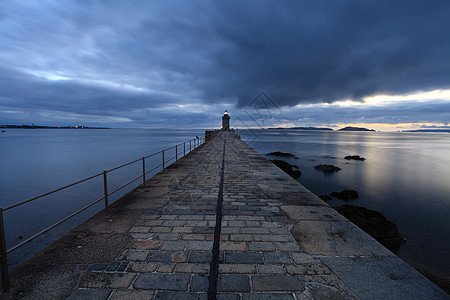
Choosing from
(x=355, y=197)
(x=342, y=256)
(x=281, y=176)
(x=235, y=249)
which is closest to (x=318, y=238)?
(x=342, y=256)

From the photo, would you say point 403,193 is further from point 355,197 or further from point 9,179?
point 9,179

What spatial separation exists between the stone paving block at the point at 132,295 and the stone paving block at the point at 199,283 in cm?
43

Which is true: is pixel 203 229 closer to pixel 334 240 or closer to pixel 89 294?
pixel 89 294

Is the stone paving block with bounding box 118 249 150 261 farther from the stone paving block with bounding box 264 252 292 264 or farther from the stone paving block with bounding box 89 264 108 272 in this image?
the stone paving block with bounding box 264 252 292 264

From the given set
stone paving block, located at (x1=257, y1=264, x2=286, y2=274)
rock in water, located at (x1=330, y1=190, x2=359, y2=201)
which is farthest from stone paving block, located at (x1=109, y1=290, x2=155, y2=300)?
rock in water, located at (x1=330, y1=190, x2=359, y2=201)

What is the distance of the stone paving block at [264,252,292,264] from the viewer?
9.27 ft

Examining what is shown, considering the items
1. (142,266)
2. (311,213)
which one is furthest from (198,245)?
(311,213)

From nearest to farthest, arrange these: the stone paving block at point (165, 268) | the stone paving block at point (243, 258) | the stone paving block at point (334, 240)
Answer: the stone paving block at point (165, 268), the stone paving block at point (243, 258), the stone paving block at point (334, 240)

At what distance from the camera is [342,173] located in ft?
60.0

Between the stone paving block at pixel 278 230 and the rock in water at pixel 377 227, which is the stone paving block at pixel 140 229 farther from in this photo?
the rock in water at pixel 377 227

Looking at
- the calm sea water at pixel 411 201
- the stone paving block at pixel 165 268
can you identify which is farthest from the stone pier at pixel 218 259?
the calm sea water at pixel 411 201

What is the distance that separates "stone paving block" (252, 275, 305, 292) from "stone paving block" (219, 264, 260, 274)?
4.7 inches

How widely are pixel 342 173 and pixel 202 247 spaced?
18.4 meters

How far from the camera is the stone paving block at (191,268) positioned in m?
2.61
